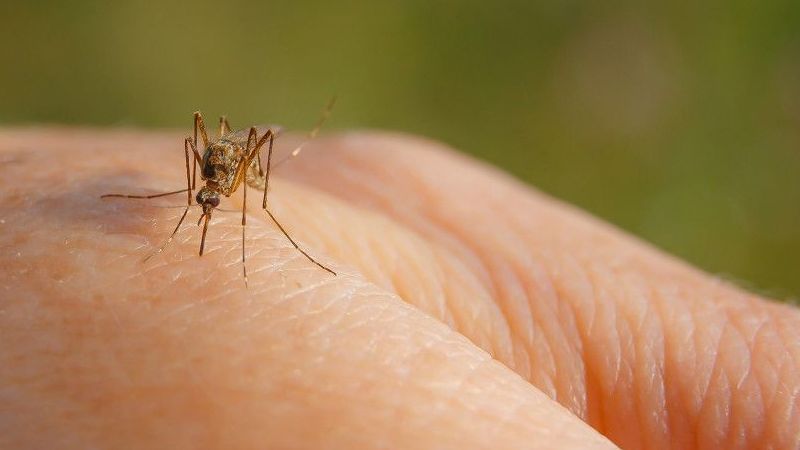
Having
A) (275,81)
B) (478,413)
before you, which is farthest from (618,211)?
(478,413)

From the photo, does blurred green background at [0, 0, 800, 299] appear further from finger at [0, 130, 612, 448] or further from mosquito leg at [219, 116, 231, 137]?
finger at [0, 130, 612, 448]

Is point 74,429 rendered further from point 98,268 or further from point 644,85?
point 644,85

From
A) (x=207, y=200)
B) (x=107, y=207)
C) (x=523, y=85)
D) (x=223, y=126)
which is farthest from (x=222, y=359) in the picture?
(x=523, y=85)

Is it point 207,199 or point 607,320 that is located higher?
point 207,199

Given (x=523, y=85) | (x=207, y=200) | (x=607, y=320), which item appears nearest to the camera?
(x=207, y=200)

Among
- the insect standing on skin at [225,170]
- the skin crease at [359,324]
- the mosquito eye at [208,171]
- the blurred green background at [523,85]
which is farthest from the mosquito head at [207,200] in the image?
the blurred green background at [523,85]

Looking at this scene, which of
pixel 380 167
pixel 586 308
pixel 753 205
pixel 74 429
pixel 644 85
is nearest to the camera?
pixel 74 429

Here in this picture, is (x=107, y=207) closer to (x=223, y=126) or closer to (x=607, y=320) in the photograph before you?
(x=223, y=126)
